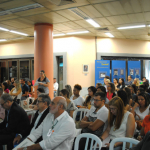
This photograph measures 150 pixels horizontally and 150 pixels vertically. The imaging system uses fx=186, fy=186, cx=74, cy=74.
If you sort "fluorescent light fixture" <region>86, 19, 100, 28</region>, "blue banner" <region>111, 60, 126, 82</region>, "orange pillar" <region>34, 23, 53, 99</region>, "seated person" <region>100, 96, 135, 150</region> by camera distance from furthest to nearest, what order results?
"blue banner" <region>111, 60, 126, 82</region>, "orange pillar" <region>34, 23, 53, 99</region>, "fluorescent light fixture" <region>86, 19, 100, 28</region>, "seated person" <region>100, 96, 135, 150</region>

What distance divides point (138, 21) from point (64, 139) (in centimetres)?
603

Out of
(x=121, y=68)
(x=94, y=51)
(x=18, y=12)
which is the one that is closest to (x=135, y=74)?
(x=121, y=68)

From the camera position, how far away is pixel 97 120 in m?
3.00

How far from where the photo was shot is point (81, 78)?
9.84 meters

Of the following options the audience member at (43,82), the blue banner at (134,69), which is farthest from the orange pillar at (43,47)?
the blue banner at (134,69)

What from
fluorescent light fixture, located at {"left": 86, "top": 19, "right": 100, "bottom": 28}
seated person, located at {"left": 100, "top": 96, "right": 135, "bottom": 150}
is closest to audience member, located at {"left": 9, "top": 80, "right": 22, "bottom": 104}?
fluorescent light fixture, located at {"left": 86, "top": 19, "right": 100, "bottom": 28}

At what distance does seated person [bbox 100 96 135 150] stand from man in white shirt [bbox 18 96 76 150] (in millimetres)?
644

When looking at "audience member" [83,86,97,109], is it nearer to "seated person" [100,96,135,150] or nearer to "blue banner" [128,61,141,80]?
"seated person" [100,96,135,150]

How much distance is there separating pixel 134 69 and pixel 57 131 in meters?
9.33

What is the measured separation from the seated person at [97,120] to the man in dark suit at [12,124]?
1.05 metres

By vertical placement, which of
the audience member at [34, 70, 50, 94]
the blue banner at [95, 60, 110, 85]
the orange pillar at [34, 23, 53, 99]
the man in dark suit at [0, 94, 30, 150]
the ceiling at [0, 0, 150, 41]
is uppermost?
the ceiling at [0, 0, 150, 41]

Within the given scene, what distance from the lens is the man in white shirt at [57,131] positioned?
2357 mm

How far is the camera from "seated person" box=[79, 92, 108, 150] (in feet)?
9.76

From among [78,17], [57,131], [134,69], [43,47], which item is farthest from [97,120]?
[134,69]
